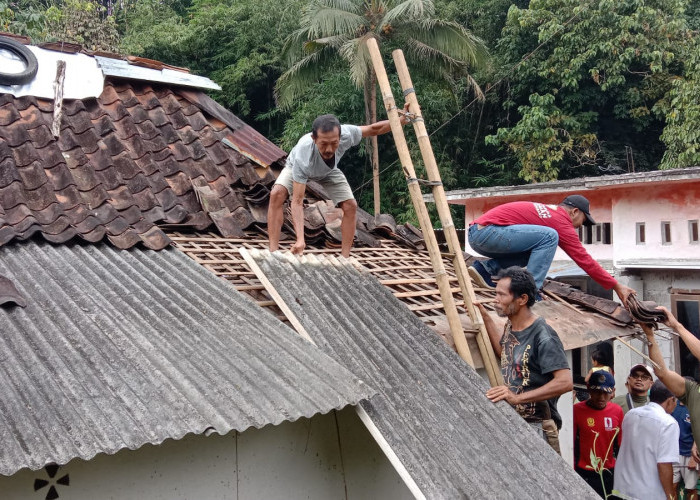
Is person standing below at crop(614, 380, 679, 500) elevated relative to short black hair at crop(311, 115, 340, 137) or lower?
lower

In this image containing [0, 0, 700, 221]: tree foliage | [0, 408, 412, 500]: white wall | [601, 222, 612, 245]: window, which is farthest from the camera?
[0, 0, 700, 221]: tree foliage

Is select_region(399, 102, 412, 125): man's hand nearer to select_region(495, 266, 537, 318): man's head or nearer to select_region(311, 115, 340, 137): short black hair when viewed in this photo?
select_region(311, 115, 340, 137): short black hair

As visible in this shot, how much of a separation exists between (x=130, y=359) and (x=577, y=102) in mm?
19047

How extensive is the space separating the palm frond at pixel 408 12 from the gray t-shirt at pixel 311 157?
12591 millimetres

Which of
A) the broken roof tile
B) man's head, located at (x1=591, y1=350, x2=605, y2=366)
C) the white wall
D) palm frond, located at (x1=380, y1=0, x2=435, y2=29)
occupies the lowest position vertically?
man's head, located at (x1=591, y1=350, x2=605, y2=366)

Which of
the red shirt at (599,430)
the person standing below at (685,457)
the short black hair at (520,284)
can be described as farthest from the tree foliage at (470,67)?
the short black hair at (520,284)

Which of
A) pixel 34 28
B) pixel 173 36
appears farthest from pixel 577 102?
pixel 34 28

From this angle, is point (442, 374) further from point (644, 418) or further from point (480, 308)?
point (644, 418)

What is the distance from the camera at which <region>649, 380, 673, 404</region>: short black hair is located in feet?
19.0

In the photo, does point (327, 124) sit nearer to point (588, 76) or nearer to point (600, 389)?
point (600, 389)

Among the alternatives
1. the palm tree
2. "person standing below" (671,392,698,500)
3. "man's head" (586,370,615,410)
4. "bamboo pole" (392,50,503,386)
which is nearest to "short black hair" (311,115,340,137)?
"bamboo pole" (392,50,503,386)

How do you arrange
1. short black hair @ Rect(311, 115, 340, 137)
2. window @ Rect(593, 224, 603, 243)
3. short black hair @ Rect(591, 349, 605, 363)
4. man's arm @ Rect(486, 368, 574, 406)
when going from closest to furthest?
man's arm @ Rect(486, 368, 574, 406)
short black hair @ Rect(311, 115, 340, 137)
short black hair @ Rect(591, 349, 605, 363)
window @ Rect(593, 224, 603, 243)

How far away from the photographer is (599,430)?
623 cm

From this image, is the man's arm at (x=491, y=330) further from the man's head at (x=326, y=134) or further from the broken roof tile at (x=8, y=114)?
the broken roof tile at (x=8, y=114)
